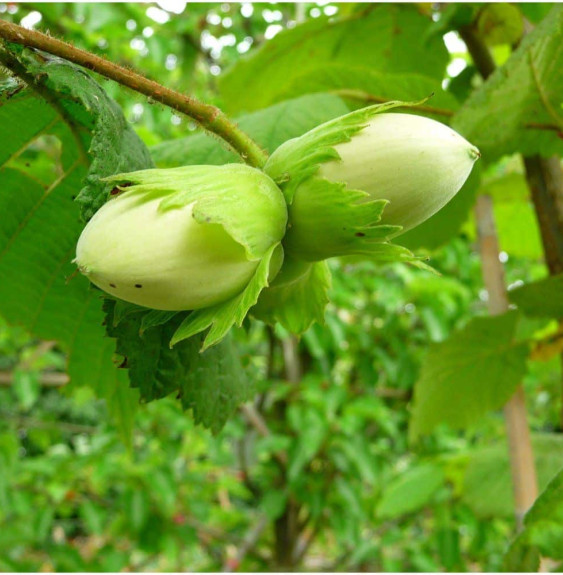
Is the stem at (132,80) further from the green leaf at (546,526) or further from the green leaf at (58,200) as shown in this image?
the green leaf at (546,526)

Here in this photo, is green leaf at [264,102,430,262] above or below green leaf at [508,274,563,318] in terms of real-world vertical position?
above

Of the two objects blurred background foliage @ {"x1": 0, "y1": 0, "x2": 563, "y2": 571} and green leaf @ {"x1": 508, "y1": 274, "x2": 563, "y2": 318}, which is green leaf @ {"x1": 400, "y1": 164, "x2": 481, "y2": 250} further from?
green leaf @ {"x1": 508, "y1": 274, "x2": 563, "y2": 318}

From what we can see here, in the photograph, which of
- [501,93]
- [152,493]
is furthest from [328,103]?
[152,493]

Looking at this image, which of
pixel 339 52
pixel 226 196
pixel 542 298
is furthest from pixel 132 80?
pixel 339 52

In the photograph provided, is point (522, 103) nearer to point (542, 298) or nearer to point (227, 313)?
point (542, 298)

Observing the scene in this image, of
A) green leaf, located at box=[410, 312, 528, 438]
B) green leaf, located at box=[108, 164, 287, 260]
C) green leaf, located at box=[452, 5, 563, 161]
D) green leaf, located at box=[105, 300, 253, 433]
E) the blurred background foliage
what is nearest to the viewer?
green leaf, located at box=[108, 164, 287, 260]

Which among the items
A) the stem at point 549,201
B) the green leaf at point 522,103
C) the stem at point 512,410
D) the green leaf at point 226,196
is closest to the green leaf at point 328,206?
the green leaf at point 226,196

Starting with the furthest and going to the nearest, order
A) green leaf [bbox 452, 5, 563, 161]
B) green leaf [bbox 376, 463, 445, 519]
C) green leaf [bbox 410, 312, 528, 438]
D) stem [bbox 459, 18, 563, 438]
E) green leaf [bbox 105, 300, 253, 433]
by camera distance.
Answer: green leaf [bbox 376, 463, 445, 519] → green leaf [bbox 410, 312, 528, 438] → stem [bbox 459, 18, 563, 438] → green leaf [bbox 452, 5, 563, 161] → green leaf [bbox 105, 300, 253, 433]

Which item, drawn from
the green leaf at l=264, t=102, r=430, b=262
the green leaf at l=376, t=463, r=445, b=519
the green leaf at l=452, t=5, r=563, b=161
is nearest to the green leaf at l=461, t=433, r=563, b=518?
the green leaf at l=376, t=463, r=445, b=519
